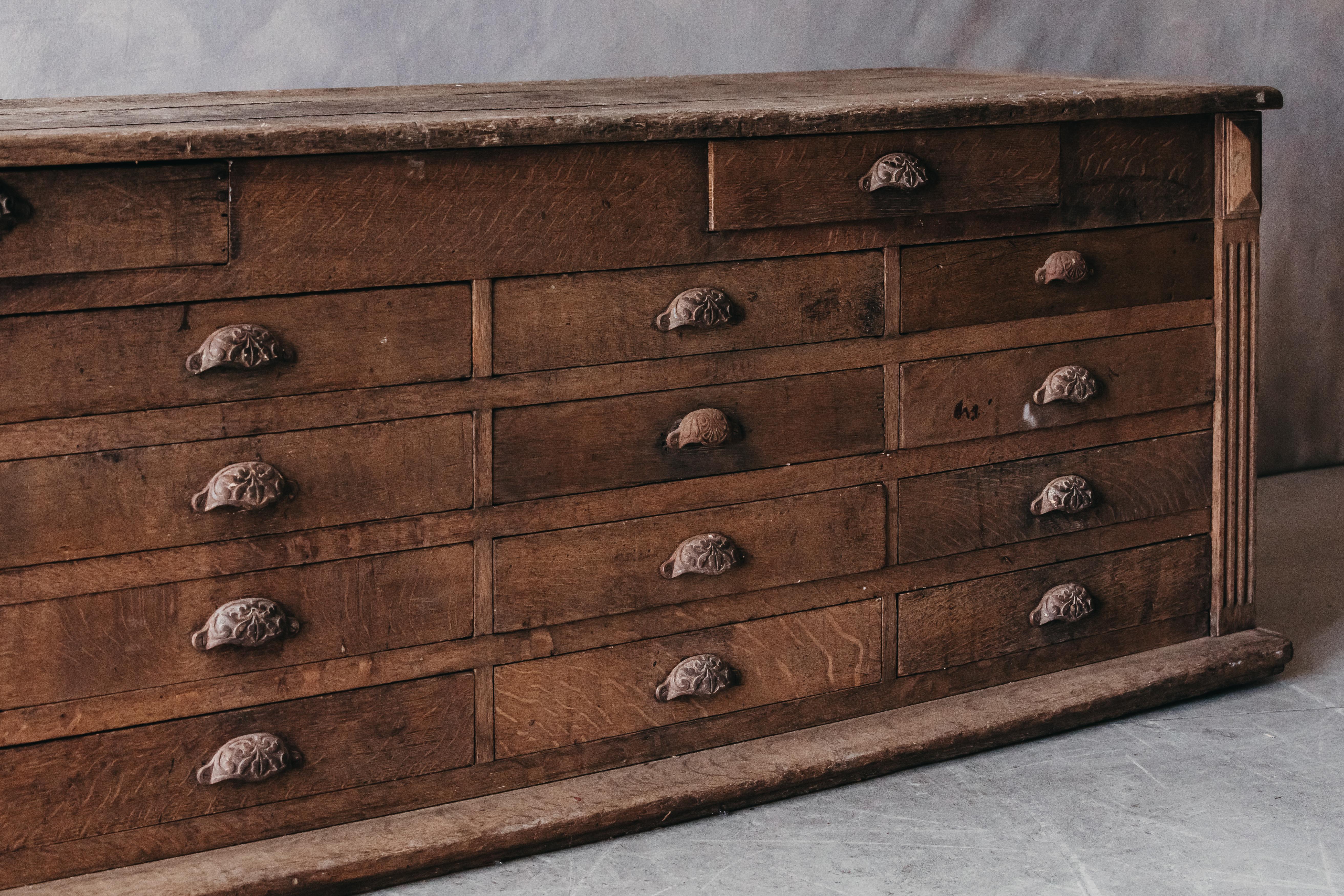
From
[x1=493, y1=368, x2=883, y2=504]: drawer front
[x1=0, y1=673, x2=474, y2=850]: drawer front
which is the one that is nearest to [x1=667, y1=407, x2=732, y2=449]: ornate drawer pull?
[x1=493, y1=368, x2=883, y2=504]: drawer front

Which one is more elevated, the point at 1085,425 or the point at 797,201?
the point at 797,201

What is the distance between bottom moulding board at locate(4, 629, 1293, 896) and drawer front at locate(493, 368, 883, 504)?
0.44 m

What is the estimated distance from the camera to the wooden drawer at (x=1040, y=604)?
2.44 meters

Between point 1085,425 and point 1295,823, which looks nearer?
point 1295,823

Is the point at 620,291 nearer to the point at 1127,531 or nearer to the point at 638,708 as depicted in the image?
the point at 638,708

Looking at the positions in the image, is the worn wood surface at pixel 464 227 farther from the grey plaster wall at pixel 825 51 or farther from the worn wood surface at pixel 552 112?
the grey plaster wall at pixel 825 51

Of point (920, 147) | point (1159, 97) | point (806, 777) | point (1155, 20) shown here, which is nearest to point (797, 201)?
point (920, 147)

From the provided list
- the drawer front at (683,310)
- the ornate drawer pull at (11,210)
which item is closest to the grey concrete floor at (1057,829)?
the drawer front at (683,310)

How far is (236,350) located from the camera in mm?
1886

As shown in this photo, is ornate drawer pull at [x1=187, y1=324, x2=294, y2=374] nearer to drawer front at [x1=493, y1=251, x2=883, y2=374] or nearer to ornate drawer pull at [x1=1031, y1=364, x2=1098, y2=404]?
drawer front at [x1=493, y1=251, x2=883, y2=374]

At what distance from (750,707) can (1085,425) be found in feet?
2.45

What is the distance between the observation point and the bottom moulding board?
1.98m

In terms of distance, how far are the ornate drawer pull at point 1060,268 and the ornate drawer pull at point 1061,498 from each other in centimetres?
34

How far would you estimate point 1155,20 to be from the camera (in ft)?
12.6
